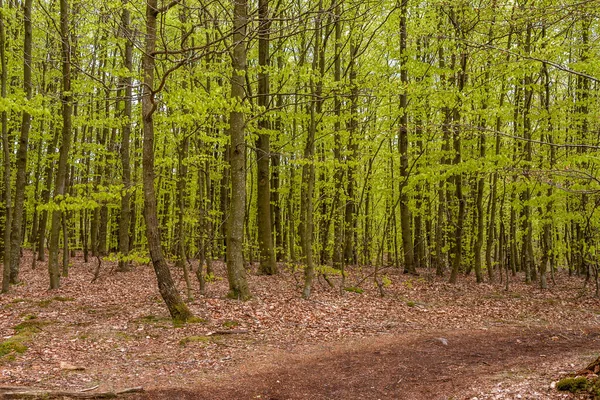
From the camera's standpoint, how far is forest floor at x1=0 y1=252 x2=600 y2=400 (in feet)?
20.1

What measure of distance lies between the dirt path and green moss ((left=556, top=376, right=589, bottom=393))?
0.16 metres

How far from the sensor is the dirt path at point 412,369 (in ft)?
19.2

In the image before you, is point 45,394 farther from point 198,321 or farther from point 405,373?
point 405,373

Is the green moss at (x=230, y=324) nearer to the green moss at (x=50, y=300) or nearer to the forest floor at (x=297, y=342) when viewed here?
the forest floor at (x=297, y=342)

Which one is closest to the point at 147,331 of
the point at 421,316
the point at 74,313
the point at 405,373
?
the point at 74,313

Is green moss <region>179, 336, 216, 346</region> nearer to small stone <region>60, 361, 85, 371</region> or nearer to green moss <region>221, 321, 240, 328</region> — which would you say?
green moss <region>221, 321, 240, 328</region>

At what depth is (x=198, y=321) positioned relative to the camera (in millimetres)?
9289

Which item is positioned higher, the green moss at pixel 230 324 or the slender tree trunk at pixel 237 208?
the slender tree trunk at pixel 237 208

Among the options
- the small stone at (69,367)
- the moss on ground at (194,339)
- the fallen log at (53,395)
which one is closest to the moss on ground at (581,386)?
the fallen log at (53,395)

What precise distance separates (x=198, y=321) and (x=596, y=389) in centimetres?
713

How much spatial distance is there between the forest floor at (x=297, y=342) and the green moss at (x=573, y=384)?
13 centimetres

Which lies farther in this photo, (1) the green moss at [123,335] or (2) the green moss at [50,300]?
(2) the green moss at [50,300]

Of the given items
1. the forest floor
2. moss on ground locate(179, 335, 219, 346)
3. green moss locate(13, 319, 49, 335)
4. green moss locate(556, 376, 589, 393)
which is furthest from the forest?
green moss locate(556, 376, 589, 393)

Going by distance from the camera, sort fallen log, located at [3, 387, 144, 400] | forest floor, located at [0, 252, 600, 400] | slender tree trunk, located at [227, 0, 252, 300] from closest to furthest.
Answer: fallen log, located at [3, 387, 144, 400]
forest floor, located at [0, 252, 600, 400]
slender tree trunk, located at [227, 0, 252, 300]
